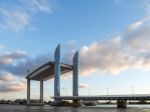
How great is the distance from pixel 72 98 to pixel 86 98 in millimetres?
11661

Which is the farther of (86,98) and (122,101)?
(86,98)

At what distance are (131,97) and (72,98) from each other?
1907 inches

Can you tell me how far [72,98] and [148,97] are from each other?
55.8 meters

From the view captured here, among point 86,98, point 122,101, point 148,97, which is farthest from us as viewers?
point 86,98

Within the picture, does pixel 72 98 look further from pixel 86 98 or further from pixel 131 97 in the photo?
pixel 131 97

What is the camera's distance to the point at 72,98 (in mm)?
199500

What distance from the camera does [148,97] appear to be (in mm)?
155000

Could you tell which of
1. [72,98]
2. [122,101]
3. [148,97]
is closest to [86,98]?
[72,98]

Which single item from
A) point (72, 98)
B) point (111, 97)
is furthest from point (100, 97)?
point (72, 98)

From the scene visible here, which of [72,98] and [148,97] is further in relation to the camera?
[72,98]

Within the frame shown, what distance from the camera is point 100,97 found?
181 metres

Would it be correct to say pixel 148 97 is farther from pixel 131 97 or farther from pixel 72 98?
pixel 72 98

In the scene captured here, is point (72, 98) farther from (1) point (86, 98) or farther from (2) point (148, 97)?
(2) point (148, 97)

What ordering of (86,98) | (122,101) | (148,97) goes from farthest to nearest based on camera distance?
(86,98) → (122,101) → (148,97)
